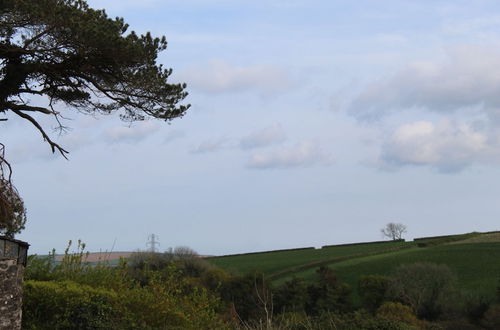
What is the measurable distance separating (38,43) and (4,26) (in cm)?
105

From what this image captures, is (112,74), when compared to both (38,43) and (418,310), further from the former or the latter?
(418,310)

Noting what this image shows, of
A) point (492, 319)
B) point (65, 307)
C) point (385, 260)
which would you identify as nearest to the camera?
point (65, 307)

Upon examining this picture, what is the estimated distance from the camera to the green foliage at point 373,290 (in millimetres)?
44781

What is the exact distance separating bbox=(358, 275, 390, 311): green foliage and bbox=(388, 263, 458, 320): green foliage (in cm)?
88

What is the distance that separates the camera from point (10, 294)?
42.7 feet

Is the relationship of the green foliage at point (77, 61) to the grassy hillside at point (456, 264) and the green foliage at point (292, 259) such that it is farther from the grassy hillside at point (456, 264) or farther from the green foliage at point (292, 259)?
the green foliage at point (292, 259)

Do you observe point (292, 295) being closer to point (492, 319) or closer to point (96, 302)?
point (492, 319)

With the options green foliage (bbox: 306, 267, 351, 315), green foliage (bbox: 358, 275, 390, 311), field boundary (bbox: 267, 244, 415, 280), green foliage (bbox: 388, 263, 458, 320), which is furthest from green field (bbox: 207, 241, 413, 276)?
green foliage (bbox: 388, 263, 458, 320)

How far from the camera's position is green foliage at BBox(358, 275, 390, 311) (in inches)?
1763

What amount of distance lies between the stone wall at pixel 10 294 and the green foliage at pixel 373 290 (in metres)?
34.8

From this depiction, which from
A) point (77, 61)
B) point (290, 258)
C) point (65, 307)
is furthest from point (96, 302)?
point (290, 258)

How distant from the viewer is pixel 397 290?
43688 mm

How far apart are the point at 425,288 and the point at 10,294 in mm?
35903

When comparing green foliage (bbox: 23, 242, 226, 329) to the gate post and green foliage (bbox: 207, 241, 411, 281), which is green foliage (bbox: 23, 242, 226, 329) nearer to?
the gate post
